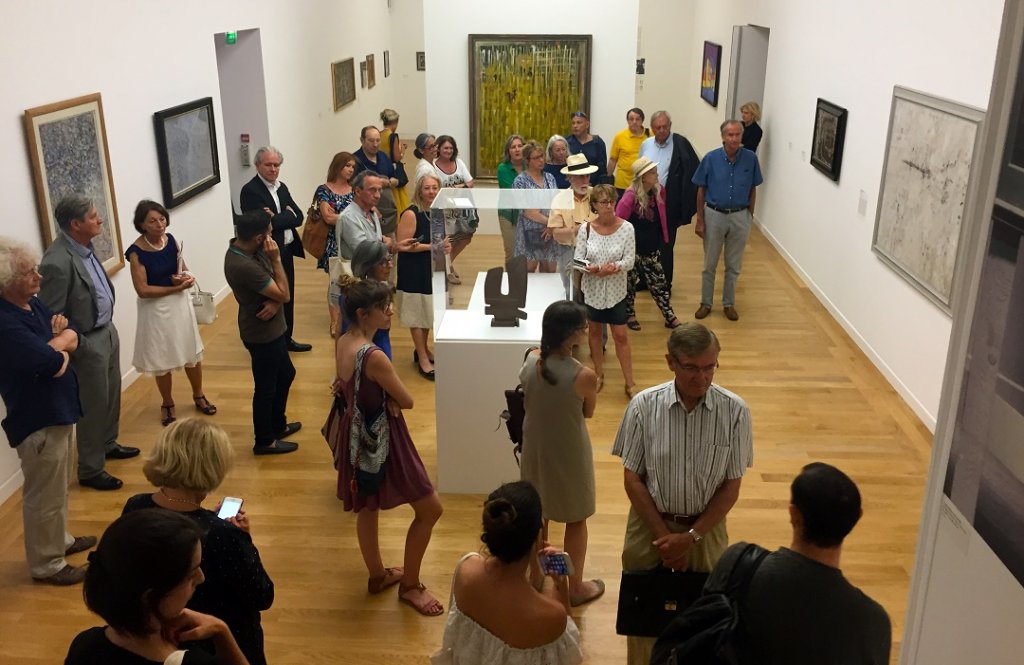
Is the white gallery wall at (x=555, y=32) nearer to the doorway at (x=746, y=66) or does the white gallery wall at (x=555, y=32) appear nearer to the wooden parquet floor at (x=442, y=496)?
the doorway at (x=746, y=66)

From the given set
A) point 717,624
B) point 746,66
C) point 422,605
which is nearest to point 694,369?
point 717,624

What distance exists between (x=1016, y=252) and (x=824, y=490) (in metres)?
0.84

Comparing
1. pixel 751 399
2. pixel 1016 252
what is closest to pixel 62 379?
pixel 1016 252

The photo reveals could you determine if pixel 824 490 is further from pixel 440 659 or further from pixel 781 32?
pixel 781 32

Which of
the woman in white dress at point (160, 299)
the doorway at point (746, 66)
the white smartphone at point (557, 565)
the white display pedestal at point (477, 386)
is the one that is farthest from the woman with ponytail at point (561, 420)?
the doorway at point (746, 66)

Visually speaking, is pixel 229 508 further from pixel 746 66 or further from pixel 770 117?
pixel 746 66

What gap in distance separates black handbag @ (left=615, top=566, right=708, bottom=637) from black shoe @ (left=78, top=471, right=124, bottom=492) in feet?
12.1

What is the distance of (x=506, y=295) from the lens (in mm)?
5453

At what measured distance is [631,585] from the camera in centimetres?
314

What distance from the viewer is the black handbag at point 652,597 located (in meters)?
3.14

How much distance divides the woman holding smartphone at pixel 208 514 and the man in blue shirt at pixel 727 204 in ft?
21.6

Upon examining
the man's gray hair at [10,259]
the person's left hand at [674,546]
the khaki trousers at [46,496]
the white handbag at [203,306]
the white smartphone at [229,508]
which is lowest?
the khaki trousers at [46,496]

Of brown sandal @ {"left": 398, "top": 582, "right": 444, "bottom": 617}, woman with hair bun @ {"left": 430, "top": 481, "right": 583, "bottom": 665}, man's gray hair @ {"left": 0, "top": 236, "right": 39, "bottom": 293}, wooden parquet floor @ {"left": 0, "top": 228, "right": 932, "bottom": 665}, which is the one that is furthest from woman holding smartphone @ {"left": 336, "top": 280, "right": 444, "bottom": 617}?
man's gray hair @ {"left": 0, "top": 236, "right": 39, "bottom": 293}

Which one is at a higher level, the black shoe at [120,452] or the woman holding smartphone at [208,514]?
the woman holding smartphone at [208,514]
